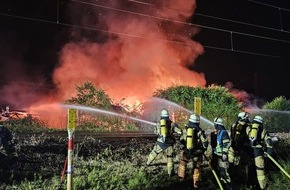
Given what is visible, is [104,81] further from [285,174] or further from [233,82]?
[285,174]

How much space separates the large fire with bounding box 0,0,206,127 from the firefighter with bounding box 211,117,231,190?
24875mm

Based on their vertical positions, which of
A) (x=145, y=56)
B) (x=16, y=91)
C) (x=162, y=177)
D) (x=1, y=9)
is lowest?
(x=162, y=177)

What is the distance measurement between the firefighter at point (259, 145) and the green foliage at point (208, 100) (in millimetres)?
12418

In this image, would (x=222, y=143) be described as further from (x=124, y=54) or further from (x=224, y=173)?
(x=124, y=54)

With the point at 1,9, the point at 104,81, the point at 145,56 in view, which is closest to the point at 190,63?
the point at 145,56

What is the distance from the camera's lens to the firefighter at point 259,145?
13.1m

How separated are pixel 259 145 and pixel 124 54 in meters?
29.6

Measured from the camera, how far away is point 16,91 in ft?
124

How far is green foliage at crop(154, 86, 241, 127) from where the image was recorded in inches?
1040

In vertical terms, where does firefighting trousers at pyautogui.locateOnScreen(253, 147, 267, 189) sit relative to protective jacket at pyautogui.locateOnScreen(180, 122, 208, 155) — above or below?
below

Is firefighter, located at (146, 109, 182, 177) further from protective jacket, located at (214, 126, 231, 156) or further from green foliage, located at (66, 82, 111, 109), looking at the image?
green foliage, located at (66, 82, 111, 109)

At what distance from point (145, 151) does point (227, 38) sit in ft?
122

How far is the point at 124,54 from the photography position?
4188 cm

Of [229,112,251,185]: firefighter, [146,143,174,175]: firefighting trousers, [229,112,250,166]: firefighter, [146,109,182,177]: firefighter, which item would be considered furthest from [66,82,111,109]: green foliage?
[229,112,250,166]: firefighter
